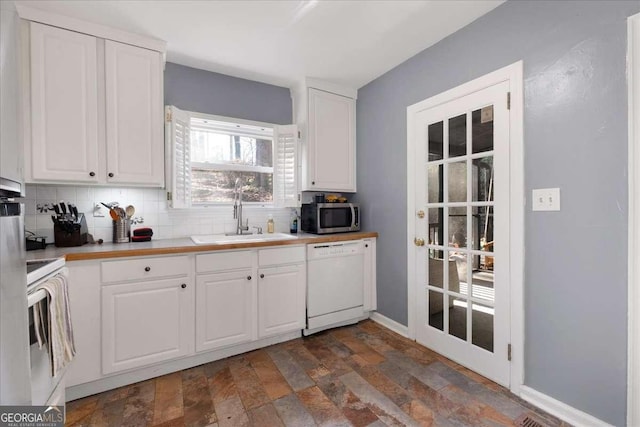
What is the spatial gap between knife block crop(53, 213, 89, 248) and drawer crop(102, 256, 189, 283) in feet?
1.41

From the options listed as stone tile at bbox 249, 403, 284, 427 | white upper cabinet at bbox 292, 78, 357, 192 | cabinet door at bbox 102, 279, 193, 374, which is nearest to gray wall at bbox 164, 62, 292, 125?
white upper cabinet at bbox 292, 78, 357, 192

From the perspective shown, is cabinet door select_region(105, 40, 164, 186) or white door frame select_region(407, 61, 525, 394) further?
cabinet door select_region(105, 40, 164, 186)

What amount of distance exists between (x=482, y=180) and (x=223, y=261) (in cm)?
193

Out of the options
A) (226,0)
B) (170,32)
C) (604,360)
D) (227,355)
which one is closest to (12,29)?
(226,0)

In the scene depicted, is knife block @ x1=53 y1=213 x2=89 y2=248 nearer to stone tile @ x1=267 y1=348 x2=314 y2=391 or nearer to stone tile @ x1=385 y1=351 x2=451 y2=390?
stone tile @ x1=267 y1=348 x2=314 y2=391

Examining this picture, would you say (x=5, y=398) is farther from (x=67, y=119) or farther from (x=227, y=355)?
(x=67, y=119)

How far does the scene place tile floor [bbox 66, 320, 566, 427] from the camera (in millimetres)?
1545

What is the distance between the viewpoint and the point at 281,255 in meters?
2.36

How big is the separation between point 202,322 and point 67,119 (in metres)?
1.64

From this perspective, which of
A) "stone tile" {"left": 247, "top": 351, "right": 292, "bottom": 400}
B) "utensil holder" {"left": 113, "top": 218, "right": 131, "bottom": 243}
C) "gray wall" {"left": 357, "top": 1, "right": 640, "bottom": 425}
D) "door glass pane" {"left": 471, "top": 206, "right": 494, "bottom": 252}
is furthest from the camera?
"utensil holder" {"left": 113, "top": 218, "right": 131, "bottom": 243}

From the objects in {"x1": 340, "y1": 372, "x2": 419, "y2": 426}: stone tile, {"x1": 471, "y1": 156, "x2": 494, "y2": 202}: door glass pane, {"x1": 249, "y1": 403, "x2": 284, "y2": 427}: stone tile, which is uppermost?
{"x1": 471, "y1": 156, "x2": 494, "y2": 202}: door glass pane

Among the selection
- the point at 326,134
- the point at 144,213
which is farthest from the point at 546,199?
the point at 144,213

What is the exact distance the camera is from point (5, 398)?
0.54 m

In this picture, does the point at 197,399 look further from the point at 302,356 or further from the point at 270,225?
the point at 270,225
